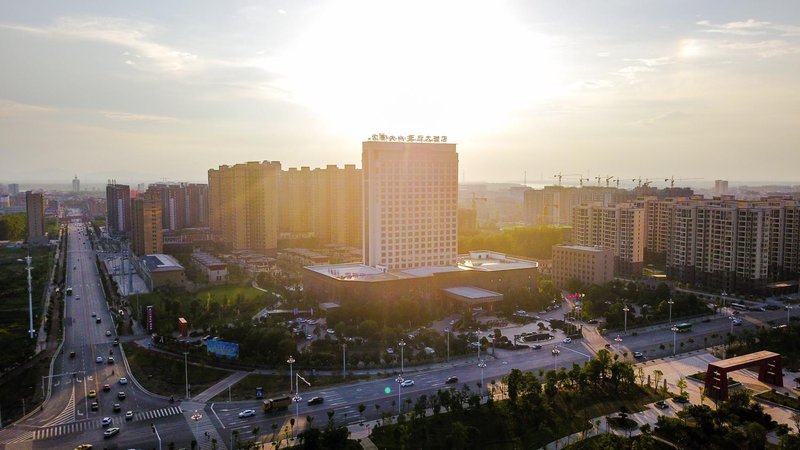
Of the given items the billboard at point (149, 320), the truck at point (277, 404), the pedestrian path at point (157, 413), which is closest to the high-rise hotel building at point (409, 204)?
the billboard at point (149, 320)

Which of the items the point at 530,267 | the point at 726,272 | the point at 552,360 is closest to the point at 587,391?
the point at 552,360

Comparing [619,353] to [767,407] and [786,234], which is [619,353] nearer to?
[767,407]

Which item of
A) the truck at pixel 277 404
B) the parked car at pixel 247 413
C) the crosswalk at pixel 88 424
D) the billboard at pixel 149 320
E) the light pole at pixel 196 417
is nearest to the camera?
the light pole at pixel 196 417

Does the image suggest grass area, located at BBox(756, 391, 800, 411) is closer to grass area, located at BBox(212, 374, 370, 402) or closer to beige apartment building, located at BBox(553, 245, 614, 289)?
grass area, located at BBox(212, 374, 370, 402)

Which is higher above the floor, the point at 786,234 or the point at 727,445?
the point at 786,234

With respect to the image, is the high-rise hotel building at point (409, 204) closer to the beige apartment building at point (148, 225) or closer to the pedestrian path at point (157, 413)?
the pedestrian path at point (157, 413)

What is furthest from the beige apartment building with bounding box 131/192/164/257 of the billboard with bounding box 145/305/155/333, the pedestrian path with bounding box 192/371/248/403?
the pedestrian path with bounding box 192/371/248/403
